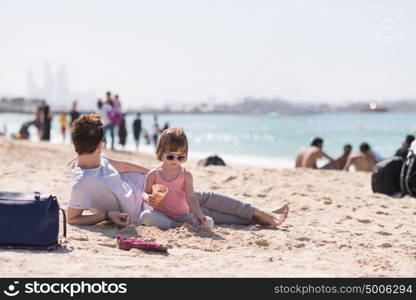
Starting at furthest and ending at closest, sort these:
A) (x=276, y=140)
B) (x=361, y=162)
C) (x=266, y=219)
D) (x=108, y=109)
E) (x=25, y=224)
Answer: (x=276, y=140)
(x=108, y=109)
(x=361, y=162)
(x=266, y=219)
(x=25, y=224)

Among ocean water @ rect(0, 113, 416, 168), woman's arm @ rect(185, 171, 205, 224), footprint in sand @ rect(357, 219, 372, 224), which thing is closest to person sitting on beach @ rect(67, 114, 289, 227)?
woman's arm @ rect(185, 171, 205, 224)

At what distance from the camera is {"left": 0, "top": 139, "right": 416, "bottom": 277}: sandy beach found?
351 cm

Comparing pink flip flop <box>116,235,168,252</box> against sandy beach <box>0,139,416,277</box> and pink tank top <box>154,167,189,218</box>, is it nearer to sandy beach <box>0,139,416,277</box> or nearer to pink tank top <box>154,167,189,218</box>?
sandy beach <box>0,139,416,277</box>

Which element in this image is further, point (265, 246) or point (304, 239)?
point (304, 239)

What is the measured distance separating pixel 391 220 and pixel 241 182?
7.81 feet

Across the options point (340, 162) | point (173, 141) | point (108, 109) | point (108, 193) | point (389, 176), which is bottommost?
point (340, 162)

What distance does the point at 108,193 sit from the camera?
472 centimetres

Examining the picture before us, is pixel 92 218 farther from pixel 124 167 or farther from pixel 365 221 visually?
pixel 365 221

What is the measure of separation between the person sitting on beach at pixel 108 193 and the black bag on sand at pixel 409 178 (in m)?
2.82

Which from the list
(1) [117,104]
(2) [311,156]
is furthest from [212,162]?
(1) [117,104]

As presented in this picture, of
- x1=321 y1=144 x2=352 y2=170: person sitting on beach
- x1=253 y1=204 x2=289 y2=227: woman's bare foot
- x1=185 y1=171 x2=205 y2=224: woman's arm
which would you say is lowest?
x1=321 y1=144 x2=352 y2=170: person sitting on beach

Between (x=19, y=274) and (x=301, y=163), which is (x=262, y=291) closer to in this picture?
(x=19, y=274)

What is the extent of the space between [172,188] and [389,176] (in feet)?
12.4

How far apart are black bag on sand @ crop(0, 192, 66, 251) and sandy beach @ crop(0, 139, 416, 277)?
78 millimetres
